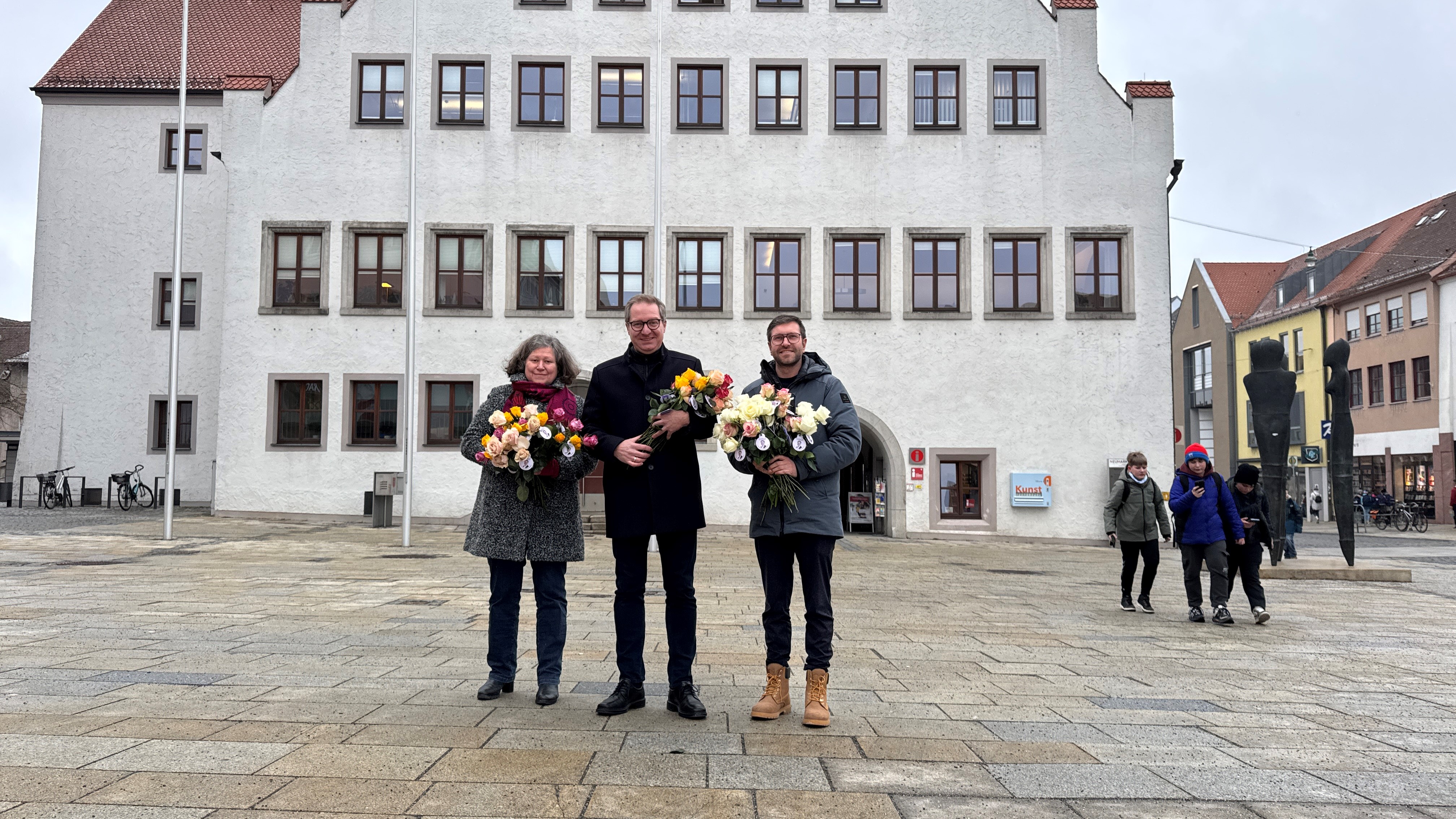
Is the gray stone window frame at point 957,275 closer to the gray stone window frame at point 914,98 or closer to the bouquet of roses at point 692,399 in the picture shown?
the gray stone window frame at point 914,98

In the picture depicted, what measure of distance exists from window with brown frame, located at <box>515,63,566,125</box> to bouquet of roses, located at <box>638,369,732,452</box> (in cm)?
2045

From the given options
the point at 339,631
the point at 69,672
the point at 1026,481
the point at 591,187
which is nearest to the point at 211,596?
the point at 339,631

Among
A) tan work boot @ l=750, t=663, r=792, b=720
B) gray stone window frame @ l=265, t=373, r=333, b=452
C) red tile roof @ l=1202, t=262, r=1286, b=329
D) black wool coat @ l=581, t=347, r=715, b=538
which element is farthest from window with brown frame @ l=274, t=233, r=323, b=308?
red tile roof @ l=1202, t=262, r=1286, b=329

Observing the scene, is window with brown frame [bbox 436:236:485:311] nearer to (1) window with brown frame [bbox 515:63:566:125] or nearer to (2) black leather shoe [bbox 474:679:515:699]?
(1) window with brown frame [bbox 515:63:566:125]

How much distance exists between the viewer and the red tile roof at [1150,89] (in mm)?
24155

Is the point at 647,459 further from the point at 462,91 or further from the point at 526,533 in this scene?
the point at 462,91

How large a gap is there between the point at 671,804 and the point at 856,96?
2265 cm

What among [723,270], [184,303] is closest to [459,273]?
[723,270]

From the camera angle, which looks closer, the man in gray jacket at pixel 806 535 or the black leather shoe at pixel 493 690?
the man in gray jacket at pixel 806 535

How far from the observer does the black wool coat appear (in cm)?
523

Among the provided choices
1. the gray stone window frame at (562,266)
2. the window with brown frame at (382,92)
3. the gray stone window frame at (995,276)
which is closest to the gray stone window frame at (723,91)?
the gray stone window frame at (562,266)

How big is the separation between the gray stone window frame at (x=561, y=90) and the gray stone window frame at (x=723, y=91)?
1869 mm

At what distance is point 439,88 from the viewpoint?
2433 cm

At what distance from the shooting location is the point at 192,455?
27875 mm
